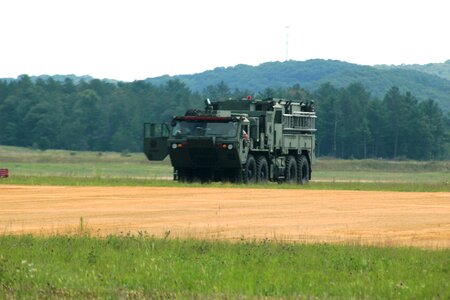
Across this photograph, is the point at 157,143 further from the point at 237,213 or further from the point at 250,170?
the point at 237,213

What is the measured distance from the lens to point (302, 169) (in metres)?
60.4

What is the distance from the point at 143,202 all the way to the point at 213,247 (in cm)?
1577

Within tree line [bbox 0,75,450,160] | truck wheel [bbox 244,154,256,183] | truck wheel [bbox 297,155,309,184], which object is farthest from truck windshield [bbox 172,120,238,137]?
tree line [bbox 0,75,450,160]

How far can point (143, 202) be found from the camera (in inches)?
1496

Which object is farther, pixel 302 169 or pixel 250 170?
pixel 302 169

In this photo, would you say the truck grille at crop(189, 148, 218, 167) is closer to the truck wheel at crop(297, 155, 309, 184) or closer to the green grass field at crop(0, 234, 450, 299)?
the truck wheel at crop(297, 155, 309, 184)

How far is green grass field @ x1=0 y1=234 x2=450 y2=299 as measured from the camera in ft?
55.8

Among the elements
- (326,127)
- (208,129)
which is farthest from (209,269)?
(326,127)

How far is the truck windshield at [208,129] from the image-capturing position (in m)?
53.6

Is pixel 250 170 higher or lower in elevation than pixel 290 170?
higher

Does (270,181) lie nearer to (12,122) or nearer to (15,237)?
(15,237)

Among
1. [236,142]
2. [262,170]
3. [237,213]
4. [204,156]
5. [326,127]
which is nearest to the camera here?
[237,213]

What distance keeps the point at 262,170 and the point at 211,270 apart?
122 feet

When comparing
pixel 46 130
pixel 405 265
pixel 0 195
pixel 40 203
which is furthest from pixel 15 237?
pixel 46 130
